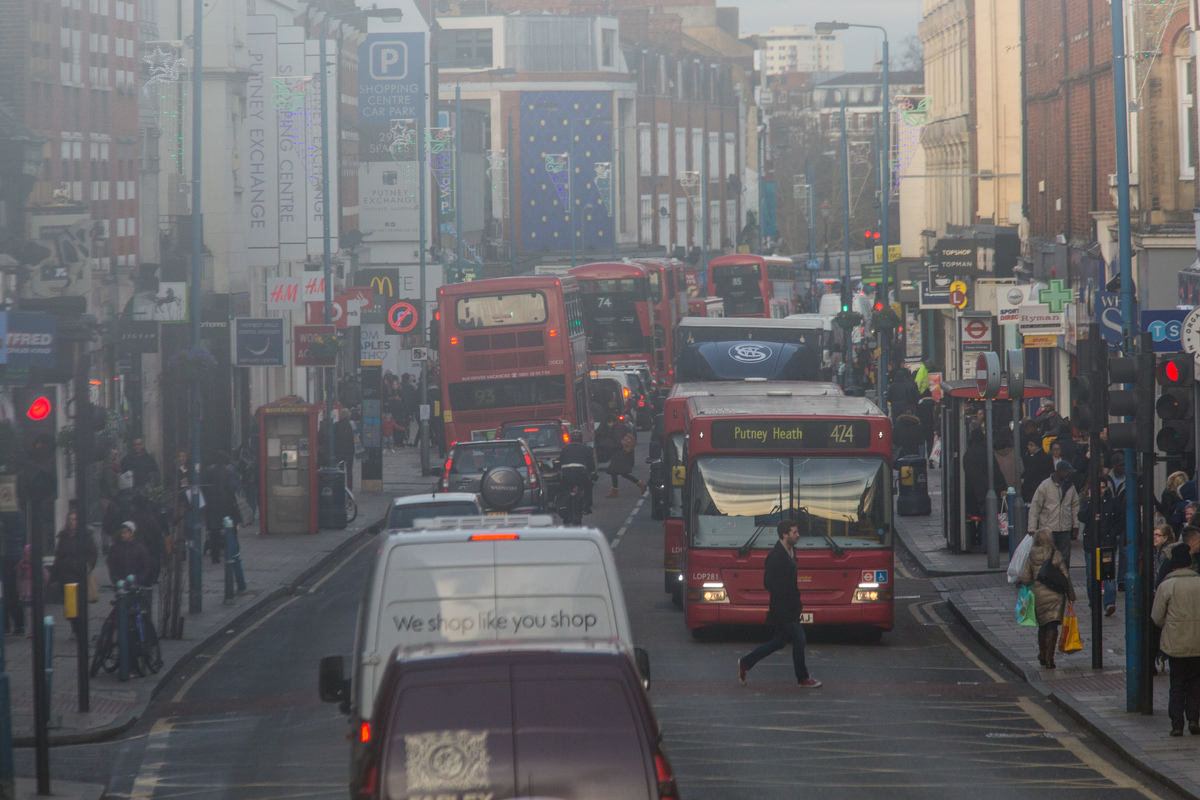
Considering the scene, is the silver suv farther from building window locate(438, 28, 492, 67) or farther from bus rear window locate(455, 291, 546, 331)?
building window locate(438, 28, 492, 67)

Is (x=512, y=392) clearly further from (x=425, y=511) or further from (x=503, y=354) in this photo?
(x=425, y=511)

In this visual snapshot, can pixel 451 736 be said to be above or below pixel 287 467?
above

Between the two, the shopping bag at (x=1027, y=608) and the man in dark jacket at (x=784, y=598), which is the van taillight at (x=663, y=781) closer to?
the man in dark jacket at (x=784, y=598)

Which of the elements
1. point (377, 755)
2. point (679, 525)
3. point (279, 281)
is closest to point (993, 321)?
point (279, 281)

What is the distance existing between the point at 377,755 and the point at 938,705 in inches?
354

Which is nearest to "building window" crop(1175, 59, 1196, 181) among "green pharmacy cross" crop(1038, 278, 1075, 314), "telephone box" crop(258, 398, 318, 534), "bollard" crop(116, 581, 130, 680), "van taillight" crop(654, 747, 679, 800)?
"green pharmacy cross" crop(1038, 278, 1075, 314)

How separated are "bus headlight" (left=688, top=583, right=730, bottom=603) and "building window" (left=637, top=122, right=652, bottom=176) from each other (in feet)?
289

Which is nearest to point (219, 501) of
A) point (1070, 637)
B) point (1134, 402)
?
point (1070, 637)

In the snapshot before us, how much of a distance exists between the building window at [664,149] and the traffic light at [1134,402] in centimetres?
9523

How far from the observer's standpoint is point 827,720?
13.9 metres

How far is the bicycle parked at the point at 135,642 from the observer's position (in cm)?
1694

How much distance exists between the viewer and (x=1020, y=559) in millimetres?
17234

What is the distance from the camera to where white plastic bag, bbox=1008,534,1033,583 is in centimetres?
1630

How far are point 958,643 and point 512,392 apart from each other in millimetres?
18278
